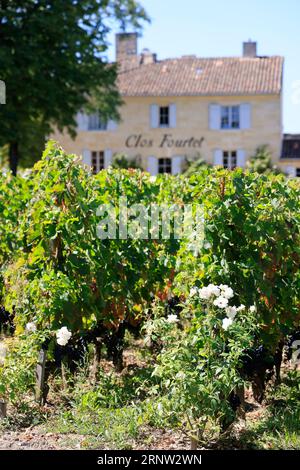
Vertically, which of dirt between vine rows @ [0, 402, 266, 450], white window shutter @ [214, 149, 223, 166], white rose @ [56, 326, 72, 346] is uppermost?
white window shutter @ [214, 149, 223, 166]

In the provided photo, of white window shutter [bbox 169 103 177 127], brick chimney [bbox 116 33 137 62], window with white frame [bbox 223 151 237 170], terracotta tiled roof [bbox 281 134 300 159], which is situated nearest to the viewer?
terracotta tiled roof [bbox 281 134 300 159]

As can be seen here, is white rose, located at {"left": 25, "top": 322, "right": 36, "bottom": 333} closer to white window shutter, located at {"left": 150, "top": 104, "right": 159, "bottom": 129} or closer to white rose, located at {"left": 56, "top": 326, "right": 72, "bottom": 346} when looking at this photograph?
white rose, located at {"left": 56, "top": 326, "right": 72, "bottom": 346}

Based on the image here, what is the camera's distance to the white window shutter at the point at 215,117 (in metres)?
32.8

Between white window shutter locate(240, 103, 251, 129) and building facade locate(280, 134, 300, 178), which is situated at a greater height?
white window shutter locate(240, 103, 251, 129)

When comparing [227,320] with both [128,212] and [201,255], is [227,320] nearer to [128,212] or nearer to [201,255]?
[201,255]

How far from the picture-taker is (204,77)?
33.6 metres

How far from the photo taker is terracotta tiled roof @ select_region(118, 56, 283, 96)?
107 feet

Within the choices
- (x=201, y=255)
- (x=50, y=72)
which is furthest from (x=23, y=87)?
(x=201, y=255)

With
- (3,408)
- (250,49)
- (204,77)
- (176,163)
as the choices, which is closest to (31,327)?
(3,408)

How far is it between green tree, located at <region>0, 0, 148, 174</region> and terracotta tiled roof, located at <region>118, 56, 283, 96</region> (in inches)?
409

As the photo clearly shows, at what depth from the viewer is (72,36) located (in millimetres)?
20688

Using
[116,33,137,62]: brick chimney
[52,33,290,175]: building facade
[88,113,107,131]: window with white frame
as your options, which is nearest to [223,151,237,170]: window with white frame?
[52,33,290,175]: building facade

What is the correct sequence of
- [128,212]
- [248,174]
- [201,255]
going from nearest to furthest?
[201,255]
[248,174]
[128,212]
